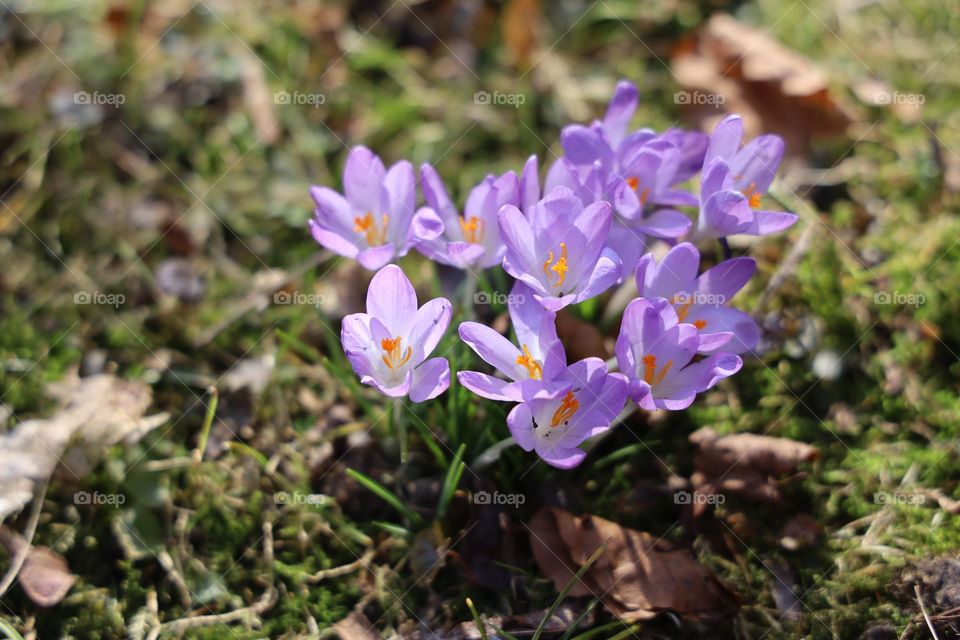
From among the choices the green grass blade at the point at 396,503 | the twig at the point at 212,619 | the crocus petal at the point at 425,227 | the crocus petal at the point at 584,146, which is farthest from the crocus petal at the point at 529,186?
the twig at the point at 212,619

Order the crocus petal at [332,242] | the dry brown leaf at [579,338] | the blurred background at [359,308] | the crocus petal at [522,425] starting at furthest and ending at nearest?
the dry brown leaf at [579,338]
the blurred background at [359,308]
the crocus petal at [332,242]
the crocus petal at [522,425]

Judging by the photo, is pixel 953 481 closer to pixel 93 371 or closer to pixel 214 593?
pixel 214 593

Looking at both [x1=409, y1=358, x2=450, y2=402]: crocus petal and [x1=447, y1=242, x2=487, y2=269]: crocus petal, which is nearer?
[x1=409, y1=358, x2=450, y2=402]: crocus petal

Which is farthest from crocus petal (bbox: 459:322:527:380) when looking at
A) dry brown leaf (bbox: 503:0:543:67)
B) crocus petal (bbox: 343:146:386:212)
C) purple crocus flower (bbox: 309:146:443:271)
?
dry brown leaf (bbox: 503:0:543:67)

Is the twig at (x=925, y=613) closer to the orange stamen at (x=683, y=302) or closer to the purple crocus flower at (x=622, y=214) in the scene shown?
the orange stamen at (x=683, y=302)

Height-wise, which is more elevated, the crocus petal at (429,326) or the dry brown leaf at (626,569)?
the crocus petal at (429,326)

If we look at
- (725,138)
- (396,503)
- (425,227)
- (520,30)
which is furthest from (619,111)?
(520,30)

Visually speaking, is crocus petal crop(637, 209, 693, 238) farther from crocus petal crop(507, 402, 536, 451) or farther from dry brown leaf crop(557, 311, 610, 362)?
crocus petal crop(507, 402, 536, 451)
